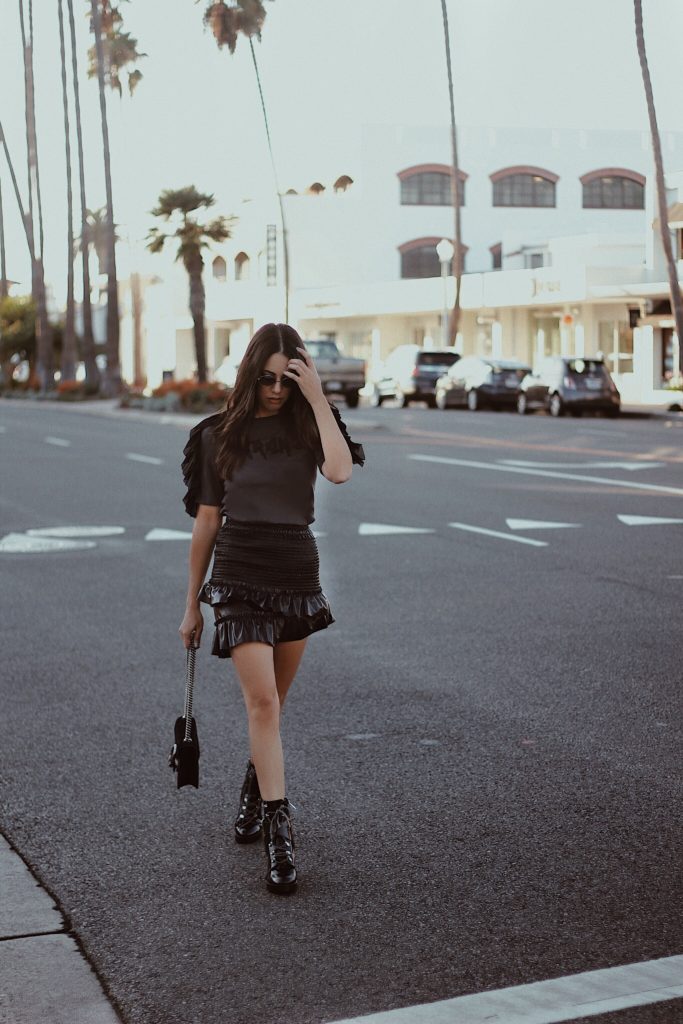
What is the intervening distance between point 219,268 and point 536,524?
81.2m

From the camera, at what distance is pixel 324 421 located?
16.9ft

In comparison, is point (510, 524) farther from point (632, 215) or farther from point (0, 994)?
point (632, 215)

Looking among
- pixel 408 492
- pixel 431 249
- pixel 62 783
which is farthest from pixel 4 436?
pixel 431 249

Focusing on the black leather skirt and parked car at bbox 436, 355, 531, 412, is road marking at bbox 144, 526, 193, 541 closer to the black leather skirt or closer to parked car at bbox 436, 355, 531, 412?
the black leather skirt

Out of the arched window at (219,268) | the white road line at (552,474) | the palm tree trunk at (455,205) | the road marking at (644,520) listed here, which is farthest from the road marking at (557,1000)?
the arched window at (219,268)

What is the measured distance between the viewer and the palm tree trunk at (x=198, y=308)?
2138 inches

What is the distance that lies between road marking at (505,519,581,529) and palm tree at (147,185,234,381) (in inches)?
1564

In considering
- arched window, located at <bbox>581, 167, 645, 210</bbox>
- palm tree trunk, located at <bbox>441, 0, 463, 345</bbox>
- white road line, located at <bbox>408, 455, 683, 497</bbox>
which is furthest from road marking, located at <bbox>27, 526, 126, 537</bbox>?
arched window, located at <bbox>581, 167, 645, 210</bbox>

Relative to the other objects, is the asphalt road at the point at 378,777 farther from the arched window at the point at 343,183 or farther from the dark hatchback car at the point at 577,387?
the arched window at the point at 343,183

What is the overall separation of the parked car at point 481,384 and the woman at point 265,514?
4158cm

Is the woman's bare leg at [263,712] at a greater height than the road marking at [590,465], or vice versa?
the woman's bare leg at [263,712]

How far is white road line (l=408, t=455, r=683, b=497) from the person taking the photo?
19.5 metres

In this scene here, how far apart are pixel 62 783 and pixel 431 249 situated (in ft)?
251

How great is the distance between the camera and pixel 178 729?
213 inches
